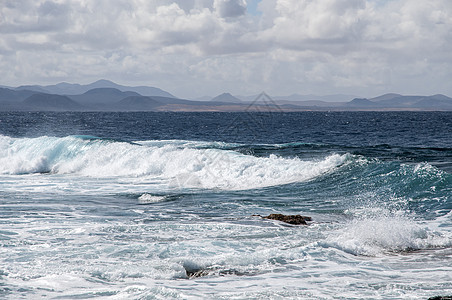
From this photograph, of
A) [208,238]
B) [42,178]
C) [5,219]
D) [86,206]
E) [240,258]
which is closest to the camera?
[240,258]

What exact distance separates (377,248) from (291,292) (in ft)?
13.0

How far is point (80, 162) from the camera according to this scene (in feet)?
114

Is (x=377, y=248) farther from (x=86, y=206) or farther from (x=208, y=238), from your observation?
(x=86, y=206)

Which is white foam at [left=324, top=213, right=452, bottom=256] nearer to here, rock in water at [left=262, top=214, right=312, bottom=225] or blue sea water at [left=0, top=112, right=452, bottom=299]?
blue sea water at [left=0, top=112, right=452, bottom=299]

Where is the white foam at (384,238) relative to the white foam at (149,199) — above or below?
above

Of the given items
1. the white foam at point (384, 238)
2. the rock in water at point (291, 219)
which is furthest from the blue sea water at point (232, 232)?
the rock in water at point (291, 219)

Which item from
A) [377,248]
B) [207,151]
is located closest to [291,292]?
[377,248]

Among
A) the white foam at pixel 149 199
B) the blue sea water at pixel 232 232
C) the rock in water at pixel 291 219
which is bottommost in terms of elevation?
the white foam at pixel 149 199

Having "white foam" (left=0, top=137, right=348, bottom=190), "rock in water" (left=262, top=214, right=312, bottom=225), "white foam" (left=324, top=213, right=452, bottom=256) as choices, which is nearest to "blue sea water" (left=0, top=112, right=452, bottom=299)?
"white foam" (left=324, top=213, right=452, bottom=256)

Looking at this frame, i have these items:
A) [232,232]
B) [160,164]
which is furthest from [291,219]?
[160,164]

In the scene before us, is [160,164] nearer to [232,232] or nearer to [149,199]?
[149,199]

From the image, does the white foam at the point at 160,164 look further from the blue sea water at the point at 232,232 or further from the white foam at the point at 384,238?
the white foam at the point at 384,238

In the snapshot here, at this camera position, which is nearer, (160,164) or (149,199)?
(149,199)

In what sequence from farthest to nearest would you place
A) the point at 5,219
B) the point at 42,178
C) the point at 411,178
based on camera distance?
the point at 42,178
the point at 411,178
the point at 5,219
